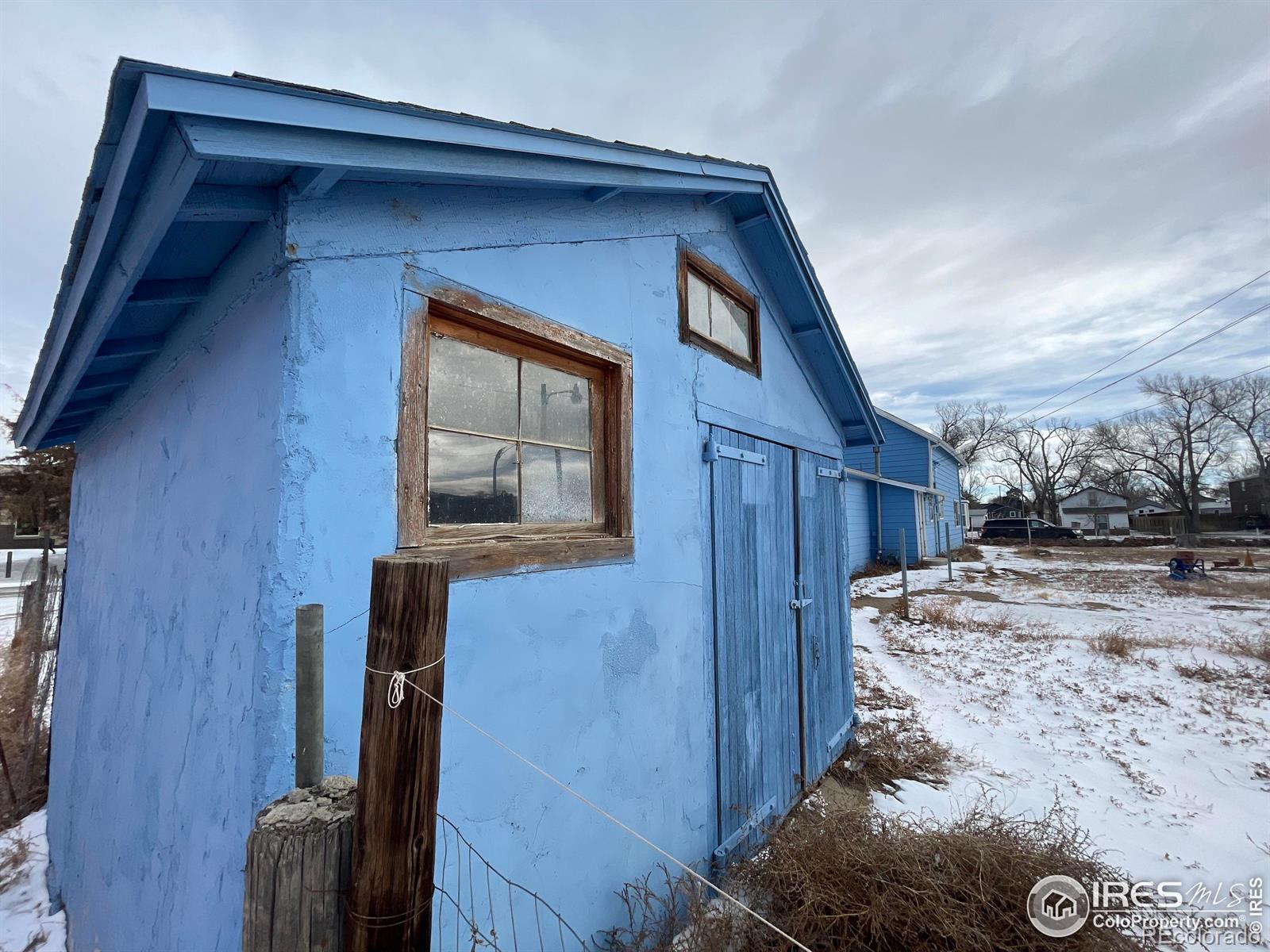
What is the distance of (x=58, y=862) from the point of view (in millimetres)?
4023

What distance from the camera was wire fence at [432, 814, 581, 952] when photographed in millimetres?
1956

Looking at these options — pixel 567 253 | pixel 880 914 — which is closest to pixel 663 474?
pixel 567 253

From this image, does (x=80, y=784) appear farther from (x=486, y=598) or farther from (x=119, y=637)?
(x=486, y=598)

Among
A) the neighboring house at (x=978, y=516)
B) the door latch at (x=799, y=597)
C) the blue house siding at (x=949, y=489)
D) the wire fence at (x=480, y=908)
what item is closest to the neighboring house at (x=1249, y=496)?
the neighboring house at (x=978, y=516)

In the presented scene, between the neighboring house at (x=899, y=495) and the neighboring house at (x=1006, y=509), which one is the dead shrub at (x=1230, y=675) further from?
the neighboring house at (x=1006, y=509)

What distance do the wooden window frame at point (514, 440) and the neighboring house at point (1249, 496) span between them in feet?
188

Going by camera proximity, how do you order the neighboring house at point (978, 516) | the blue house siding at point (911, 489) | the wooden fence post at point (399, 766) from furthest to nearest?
the neighboring house at point (978, 516), the blue house siding at point (911, 489), the wooden fence post at point (399, 766)

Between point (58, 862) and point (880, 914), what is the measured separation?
510cm

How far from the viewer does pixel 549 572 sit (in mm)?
2449

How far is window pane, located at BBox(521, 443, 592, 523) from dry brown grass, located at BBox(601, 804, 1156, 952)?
172 cm

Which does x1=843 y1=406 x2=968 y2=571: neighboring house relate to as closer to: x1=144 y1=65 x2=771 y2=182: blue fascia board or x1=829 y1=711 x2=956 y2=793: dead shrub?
x1=829 y1=711 x2=956 y2=793: dead shrub

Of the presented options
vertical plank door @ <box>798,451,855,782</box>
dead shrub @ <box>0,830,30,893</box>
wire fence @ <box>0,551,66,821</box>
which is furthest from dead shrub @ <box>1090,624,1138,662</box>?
wire fence @ <box>0,551,66,821</box>

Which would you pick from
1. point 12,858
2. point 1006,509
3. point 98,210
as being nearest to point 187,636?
point 98,210

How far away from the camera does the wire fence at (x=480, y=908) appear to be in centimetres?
196
